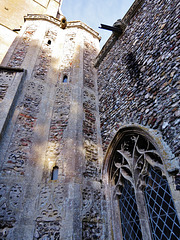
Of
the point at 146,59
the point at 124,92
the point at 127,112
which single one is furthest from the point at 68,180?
the point at 146,59

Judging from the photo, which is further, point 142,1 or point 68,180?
point 142,1

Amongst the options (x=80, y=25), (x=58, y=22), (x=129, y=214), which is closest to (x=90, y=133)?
(x=129, y=214)

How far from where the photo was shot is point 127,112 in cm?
397

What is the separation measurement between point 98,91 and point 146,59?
231cm

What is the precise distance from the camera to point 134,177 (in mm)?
3369

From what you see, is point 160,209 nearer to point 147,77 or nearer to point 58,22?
point 147,77

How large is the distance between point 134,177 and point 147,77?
6.77 feet

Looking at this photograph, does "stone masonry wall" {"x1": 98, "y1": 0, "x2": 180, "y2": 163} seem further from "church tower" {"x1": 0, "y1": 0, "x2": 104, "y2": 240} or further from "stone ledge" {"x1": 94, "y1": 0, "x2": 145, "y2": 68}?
"church tower" {"x1": 0, "y1": 0, "x2": 104, "y2": 240}

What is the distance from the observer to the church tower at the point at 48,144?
3168 mm

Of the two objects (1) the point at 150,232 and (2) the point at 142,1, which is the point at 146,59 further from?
(1) the point at 150,232

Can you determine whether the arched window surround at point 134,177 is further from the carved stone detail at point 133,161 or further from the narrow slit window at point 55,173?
the narrow slit window at point 55,173

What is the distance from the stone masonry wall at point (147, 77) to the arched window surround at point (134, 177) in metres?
0.13

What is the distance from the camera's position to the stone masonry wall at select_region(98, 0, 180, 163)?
2.97 m

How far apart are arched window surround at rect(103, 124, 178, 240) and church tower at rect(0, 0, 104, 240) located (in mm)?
236
